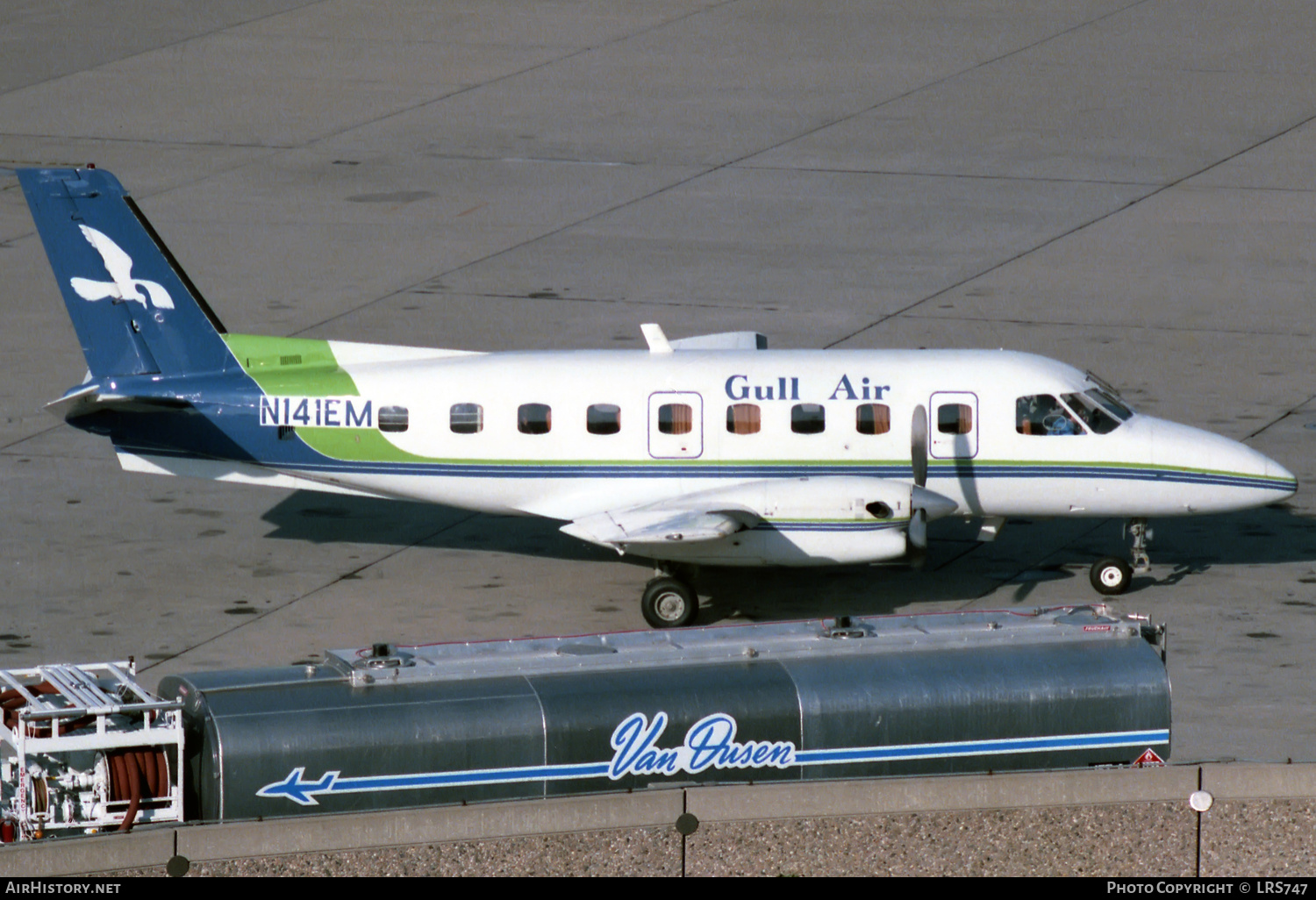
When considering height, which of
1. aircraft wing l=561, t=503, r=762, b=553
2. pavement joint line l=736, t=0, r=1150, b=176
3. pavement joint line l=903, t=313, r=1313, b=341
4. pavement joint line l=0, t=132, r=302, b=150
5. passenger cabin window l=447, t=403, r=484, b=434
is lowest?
aircraft wing l=561, t=503, r=762, b=553

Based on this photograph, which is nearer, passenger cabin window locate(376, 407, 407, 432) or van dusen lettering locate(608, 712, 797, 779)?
van dusen lettering locate(608, 712, 797, 779)

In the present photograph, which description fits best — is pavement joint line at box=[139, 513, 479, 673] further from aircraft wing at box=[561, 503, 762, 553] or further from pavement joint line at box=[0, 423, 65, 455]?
pavement joint line at box=[0, 423, 65, 455]

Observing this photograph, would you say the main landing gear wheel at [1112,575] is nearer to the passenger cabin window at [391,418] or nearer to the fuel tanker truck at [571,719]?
the fuel tanker truck at [571,719]

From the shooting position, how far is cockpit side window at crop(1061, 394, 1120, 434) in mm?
23859

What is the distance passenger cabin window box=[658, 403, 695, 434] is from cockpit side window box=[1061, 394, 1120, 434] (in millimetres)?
4243

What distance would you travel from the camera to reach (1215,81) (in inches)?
1969

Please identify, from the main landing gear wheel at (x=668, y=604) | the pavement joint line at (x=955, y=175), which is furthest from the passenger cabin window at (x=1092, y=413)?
the pavement joint line at (x=955, y=175)

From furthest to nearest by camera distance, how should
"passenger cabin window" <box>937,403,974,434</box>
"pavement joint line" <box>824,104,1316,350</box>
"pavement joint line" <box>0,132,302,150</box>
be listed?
"pavement joint line" <box>0,132,302,150</box>, "pavement joint line" <box>824,104,1316,350</box>, "passenger cabin window" <box>937,403,974,434</box>

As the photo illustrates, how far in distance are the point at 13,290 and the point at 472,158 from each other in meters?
11.3

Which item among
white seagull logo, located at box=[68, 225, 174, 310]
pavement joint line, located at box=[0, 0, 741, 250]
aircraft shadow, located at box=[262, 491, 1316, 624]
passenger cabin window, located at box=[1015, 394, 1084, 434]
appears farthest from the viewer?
pavement joint line, located at box=[0, 0, 741, 250]

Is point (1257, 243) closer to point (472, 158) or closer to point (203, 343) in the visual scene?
point (472, 158)

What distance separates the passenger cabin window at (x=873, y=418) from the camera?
2352 centimetres

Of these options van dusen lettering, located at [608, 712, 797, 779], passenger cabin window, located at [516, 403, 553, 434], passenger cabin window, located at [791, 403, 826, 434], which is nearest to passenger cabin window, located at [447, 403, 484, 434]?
passenger cabin window, located at [516, 403, 553, 434]
